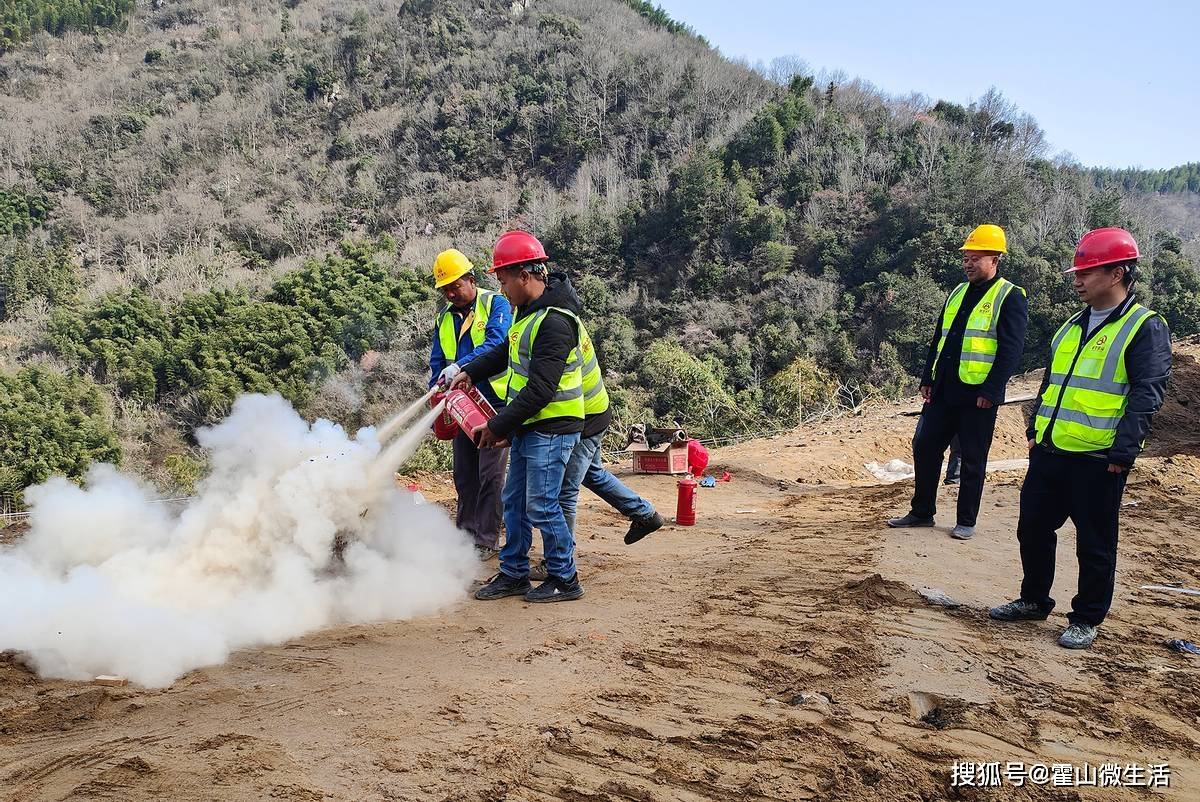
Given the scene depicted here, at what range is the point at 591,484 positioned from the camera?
6.01 meters

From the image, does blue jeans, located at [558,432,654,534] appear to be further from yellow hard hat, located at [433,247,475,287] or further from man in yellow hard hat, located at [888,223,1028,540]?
man in yellow hard hat, located at [888,223,1028,540]

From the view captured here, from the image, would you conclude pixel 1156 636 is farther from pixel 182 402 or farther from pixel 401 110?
pixel 401 110

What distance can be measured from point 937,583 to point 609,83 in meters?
61.9

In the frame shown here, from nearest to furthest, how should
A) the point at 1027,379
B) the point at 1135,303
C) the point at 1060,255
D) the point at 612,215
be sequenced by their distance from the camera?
the point at 1135,303 → the point at 1027,379 → the point at 1060,255 → the point at 612,215

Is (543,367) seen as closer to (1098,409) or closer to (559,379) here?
(559,379)

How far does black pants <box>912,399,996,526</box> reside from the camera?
6.73 meters

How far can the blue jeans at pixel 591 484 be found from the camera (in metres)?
5.68

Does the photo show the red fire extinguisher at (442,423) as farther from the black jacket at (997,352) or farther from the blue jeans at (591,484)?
the black jacket at (997,352)

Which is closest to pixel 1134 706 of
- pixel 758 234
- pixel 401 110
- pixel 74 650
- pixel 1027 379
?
pixel 74 650

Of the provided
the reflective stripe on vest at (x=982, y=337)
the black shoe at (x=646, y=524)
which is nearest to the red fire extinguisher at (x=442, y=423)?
the black shoe at (x=646, y=524)

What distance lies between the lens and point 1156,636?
15.7 ft

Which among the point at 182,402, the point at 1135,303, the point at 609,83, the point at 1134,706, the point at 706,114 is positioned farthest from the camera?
the point at 609,83

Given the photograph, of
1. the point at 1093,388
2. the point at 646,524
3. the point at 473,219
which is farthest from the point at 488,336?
the point at 473,219

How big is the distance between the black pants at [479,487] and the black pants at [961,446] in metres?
3.53
